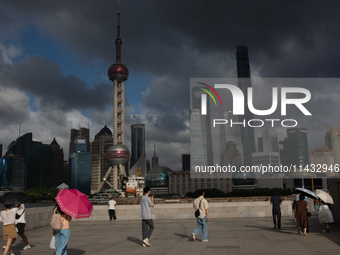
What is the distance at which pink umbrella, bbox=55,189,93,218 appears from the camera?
723 centimetres

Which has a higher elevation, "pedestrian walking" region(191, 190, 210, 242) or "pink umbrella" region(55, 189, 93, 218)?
"pink umbrella" region(55, 189, 93, 218)

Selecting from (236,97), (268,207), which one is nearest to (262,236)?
(268,207)

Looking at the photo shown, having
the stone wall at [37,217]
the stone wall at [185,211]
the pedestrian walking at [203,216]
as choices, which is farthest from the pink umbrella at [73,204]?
the stone wall at [185,211]

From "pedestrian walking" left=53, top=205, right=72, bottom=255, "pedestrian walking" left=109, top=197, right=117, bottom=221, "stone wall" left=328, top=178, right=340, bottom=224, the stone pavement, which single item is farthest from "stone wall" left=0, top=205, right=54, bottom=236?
"stone wall" left=328, top=178, right=340, bottom=224

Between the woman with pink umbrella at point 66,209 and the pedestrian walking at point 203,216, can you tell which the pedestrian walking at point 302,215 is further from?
the woman with pink umbrella at point 66,209

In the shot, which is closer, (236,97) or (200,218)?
(200,218)

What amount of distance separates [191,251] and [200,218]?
160 cm

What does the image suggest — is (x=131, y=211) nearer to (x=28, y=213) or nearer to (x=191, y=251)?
(x=28, y=213)

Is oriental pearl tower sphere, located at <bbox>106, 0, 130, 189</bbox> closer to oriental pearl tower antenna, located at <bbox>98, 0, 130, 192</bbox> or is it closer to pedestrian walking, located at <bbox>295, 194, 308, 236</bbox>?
oriental pearl tower antenna, located at <bbox>98, 0, 130, 192</bbox>

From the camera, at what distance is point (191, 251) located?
29.6ft

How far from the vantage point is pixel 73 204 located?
291 inches

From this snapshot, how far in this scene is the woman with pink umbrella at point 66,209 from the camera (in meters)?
7.29

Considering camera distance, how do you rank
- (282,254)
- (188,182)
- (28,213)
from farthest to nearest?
(188,182)
(28,213)
(282,254)

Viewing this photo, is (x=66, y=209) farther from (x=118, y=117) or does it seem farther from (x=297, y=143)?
(x=297, y=143)
